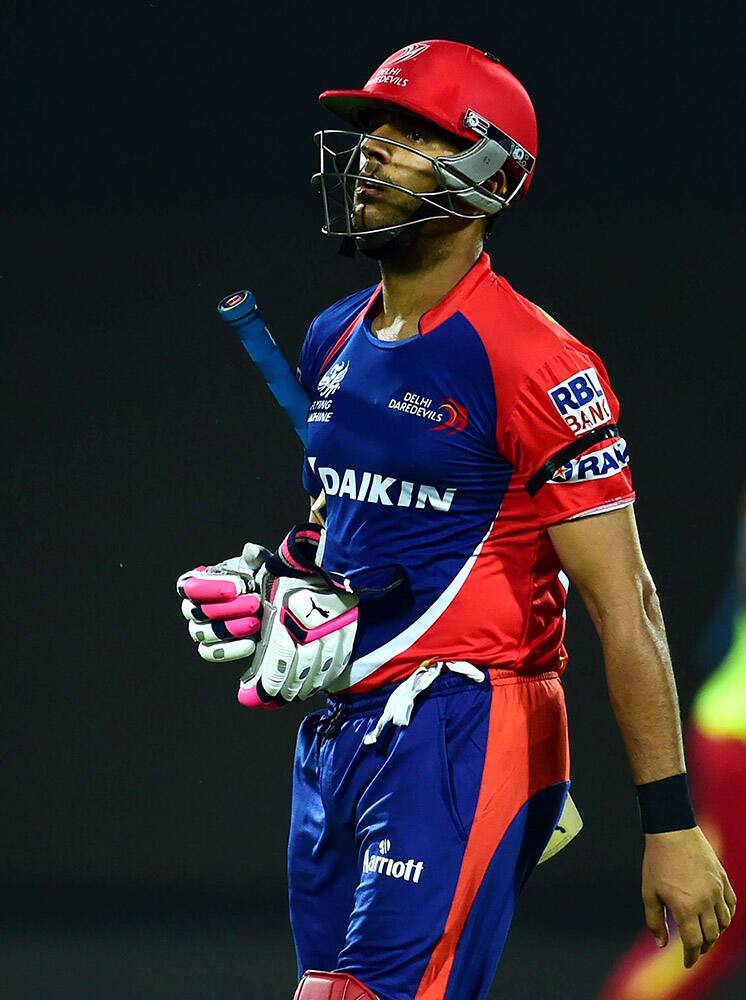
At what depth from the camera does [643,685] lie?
2.09 m

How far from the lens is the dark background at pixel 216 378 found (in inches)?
166

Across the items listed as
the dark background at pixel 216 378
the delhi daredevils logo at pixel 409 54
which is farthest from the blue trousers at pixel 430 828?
the dark background at pixel 216 378

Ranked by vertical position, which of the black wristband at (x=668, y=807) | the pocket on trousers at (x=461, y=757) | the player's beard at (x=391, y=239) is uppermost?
the player's beard at (x=391, y=239)

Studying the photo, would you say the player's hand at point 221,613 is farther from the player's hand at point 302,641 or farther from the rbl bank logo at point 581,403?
the rbl bank logo at point 581,403

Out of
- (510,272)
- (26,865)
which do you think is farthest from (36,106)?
(26,865)

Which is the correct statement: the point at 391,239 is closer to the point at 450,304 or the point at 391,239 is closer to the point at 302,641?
the point at 450,304

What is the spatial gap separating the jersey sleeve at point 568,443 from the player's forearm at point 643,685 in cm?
13

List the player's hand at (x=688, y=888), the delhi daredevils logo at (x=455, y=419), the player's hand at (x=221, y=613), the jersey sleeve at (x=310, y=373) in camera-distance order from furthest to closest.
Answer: the jersey sleeve at (x=310, y=373) → the player's hand at (x=221, y=613) → the delhi daredevils logo at (x=455, y=419) → the player's hand at (x=688, y=888)

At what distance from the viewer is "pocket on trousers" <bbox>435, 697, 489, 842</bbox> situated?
2139 millimetres

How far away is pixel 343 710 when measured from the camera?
2.29 m

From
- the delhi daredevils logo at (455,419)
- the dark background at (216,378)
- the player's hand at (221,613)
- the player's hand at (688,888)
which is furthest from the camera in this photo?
the dark background at (216,378)

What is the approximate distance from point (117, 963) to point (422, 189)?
8.50ft

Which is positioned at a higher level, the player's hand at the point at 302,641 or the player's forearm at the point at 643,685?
the player's hand at the point at 302,641

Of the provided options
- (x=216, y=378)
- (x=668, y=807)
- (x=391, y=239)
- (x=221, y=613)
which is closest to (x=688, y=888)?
(x=668, y=807)
